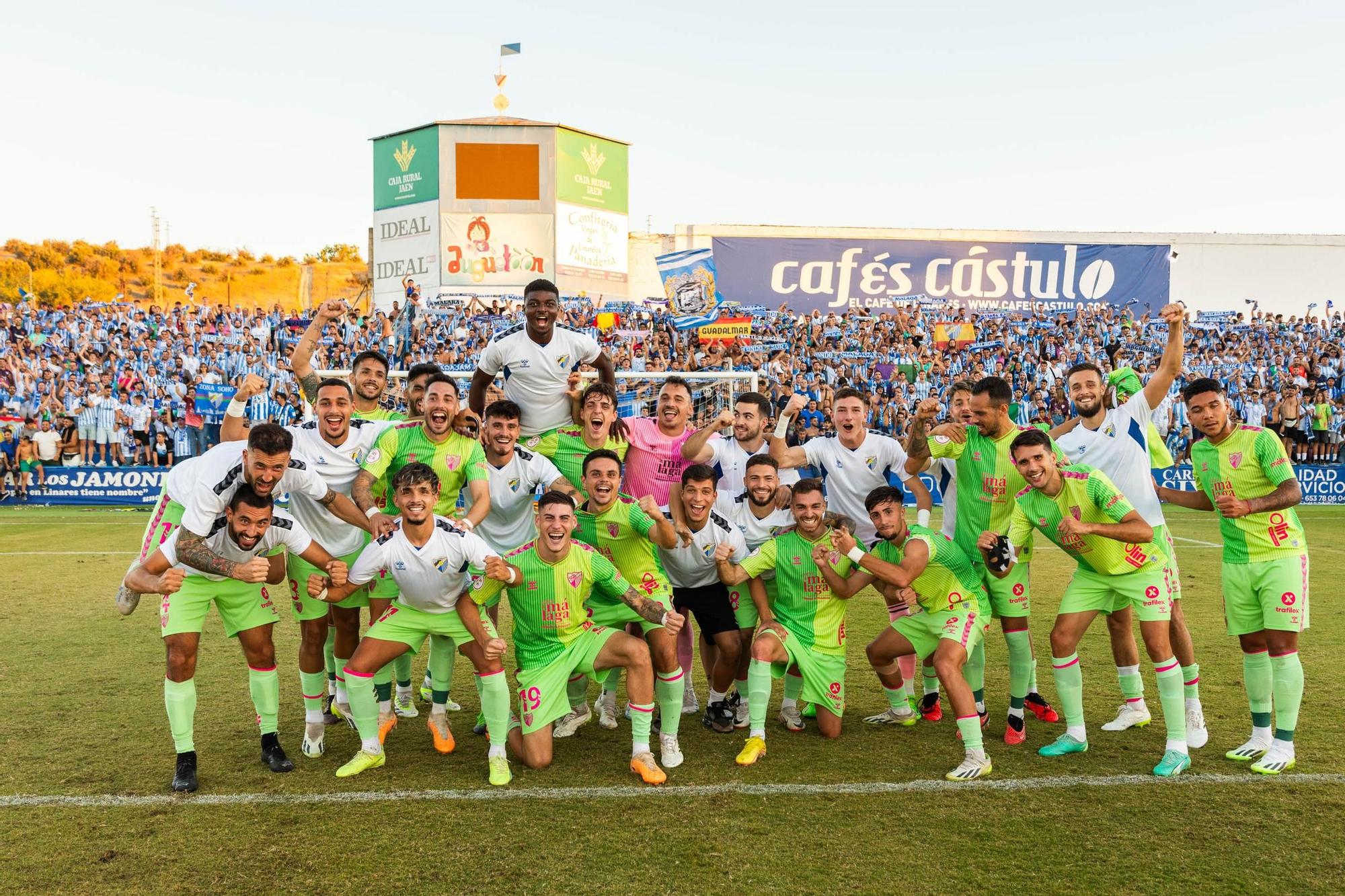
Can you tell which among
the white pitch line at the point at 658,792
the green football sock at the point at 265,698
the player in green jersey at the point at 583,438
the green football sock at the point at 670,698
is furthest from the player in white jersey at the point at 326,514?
the green football sock at the point at 670,698

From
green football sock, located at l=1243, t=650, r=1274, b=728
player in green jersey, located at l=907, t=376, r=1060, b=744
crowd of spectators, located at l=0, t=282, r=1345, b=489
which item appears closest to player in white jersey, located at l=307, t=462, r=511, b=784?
player in green jersey, located at l=907, t=376, r=1060, b=744

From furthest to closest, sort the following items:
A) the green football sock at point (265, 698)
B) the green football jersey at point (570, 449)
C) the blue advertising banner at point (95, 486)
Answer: the blue advertising banner at point (95, 486) → the green football jersey at point (570, 449) → the green football sock at point (265, 698)

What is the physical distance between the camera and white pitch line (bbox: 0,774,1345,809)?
193 inches

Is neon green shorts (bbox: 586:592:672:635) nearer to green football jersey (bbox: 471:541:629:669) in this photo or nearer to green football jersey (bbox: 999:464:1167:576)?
green football jersey (bbox: 471:541:629:669)

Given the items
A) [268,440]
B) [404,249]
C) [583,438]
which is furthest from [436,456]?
[404,249]

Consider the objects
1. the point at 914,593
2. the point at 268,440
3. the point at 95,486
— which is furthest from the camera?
the point at 95,486

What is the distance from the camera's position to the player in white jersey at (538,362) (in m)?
7.09

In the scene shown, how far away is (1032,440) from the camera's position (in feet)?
18.3

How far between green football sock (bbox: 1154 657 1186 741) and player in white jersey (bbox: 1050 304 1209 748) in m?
0.46

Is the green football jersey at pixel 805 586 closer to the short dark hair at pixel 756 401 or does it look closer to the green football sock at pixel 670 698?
the green football sock at pixel 670 698

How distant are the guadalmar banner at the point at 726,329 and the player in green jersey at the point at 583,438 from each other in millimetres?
17238

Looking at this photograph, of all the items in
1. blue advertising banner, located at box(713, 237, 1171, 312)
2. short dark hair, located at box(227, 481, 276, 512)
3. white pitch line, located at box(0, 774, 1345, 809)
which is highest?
blue advertising banner, located at box(713, 237, 1171, 312)

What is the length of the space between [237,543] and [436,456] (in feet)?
4.92

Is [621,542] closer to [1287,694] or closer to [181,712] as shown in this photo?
[181,712]
